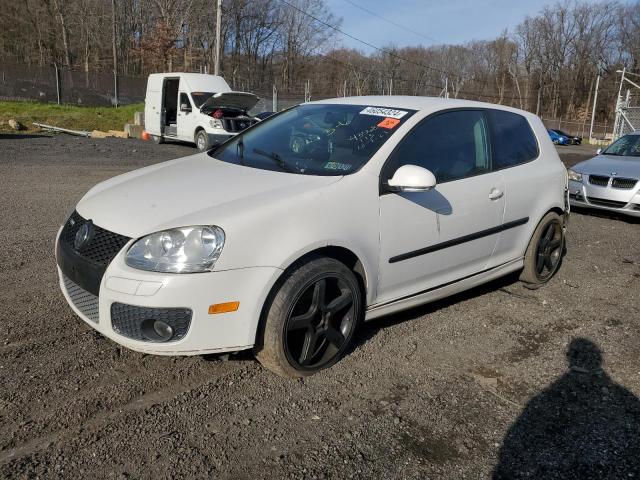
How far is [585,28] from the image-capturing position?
74.0 metres

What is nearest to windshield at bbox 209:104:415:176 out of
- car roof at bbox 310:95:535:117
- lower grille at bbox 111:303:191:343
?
car roof at bbox 310:95:535:117

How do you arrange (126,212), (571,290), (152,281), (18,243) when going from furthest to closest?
1. (18,243)
2. (571,290)
3. (126,212)
4. (152,281)

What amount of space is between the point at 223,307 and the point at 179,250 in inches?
13.8

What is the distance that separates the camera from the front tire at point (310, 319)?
2.83 meters

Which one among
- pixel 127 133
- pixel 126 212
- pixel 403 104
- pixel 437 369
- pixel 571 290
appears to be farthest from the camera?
pixel 127 133

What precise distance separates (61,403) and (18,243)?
10.2 ft

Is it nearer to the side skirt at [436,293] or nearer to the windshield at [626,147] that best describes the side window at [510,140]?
the side skirt at [436,293]

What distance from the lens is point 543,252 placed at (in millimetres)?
4801

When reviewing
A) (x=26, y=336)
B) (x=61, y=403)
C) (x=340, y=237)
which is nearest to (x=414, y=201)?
(x=340, y=237)

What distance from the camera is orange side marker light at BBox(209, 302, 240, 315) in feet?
8.66

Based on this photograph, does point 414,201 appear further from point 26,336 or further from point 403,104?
point 26,336

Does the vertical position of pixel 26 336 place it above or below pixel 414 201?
below

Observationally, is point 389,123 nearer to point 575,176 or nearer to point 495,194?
point 495,194

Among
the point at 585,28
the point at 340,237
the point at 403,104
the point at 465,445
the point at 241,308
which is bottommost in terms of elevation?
the point at 465,445
